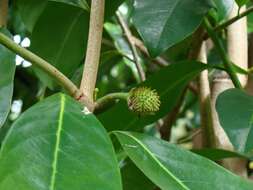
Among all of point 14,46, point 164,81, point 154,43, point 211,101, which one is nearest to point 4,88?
point 14,46

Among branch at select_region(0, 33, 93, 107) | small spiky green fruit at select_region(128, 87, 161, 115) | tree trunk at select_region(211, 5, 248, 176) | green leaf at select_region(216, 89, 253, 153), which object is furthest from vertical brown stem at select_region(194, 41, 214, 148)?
branch at select_region(0, 33, 93, 107)

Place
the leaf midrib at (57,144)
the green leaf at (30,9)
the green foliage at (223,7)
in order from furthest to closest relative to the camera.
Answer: the green leaf at (30,9), the green foliage at (223,7), the leaf midrib at (57,144)

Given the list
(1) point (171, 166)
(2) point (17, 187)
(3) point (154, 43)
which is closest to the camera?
(2) point (17, 187)

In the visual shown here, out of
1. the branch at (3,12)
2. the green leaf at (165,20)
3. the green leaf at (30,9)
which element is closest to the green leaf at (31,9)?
the green leaf at (30,9)

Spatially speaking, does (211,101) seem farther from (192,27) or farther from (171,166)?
(171,166)

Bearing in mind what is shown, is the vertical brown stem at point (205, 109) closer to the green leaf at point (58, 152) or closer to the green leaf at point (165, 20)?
the green leaf at point (165, 20)
